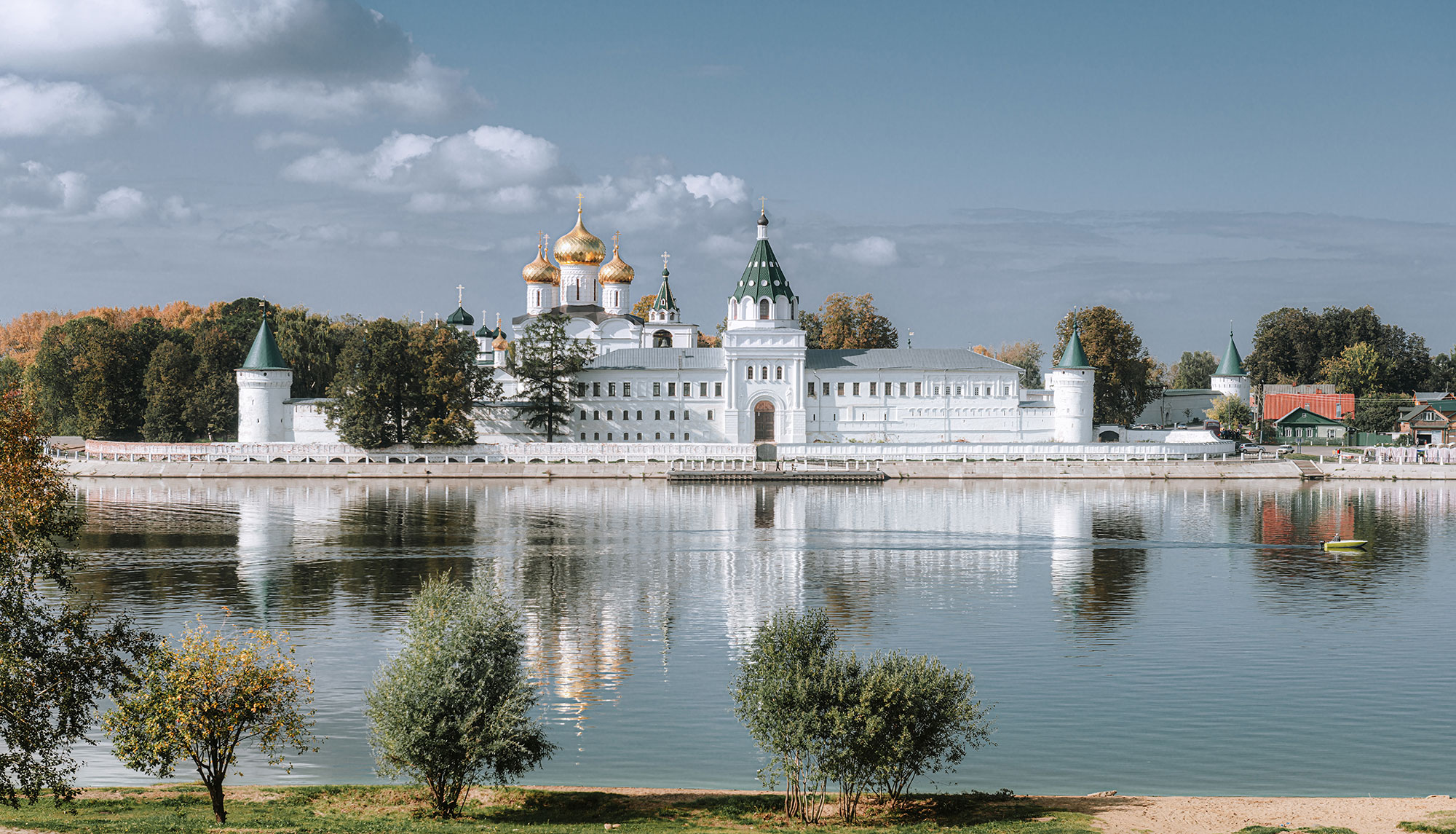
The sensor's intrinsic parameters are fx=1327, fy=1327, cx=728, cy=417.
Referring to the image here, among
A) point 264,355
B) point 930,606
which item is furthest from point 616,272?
point 930,606

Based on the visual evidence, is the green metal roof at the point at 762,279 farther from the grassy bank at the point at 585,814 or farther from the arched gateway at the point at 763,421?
the grassy bank at the point at 585,814

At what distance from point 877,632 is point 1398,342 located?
80115mm

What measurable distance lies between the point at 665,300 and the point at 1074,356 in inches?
1065

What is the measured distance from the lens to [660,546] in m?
33.9

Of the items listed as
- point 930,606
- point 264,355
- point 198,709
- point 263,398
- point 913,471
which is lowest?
point 930,606

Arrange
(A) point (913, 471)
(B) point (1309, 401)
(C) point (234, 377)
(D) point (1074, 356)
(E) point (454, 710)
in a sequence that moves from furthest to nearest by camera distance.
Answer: (B) point (1309, 401) < (C) point (234, 377) < (D) point (1074, 356) < (A) point (913, 471) < (E) point (454, 710)

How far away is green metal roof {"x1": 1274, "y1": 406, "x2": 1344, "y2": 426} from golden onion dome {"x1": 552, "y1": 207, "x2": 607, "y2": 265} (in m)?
38.7

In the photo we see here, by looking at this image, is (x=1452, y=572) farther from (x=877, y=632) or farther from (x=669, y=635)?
(x=669, y=635)

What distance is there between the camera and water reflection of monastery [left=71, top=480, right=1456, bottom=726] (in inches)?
953

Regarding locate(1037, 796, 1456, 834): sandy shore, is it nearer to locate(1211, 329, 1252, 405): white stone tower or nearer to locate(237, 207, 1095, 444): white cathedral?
locate(237, 207, 1095, 444): white cathedral

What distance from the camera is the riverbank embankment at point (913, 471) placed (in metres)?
54.4

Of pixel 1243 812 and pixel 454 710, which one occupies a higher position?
pixel 454 710

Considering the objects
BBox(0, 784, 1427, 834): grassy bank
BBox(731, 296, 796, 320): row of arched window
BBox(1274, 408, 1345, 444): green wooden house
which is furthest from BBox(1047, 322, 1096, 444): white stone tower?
BBox(0, 784, 1427, 834): grassy bank

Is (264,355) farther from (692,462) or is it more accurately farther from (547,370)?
(692,462)
